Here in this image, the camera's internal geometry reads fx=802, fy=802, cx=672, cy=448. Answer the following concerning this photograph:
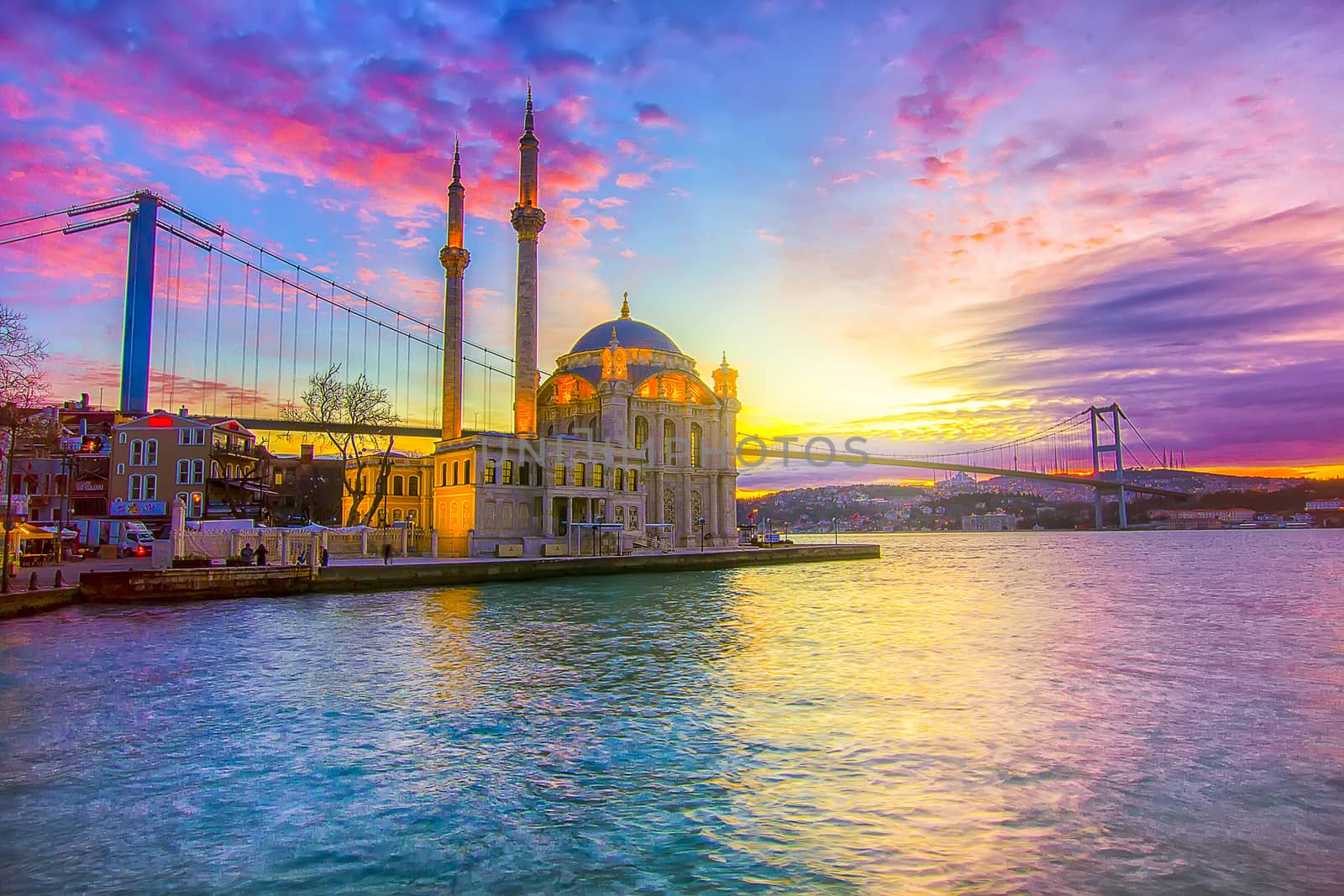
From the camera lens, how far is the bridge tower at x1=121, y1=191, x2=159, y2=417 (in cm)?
4956

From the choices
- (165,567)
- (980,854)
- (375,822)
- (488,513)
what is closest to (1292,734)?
(980,854)

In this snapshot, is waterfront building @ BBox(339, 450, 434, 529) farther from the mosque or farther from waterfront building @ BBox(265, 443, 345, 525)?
waterfront building @ BBox(265, 443, 345, 525)

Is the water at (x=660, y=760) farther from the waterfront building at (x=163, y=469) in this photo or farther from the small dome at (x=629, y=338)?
the small dome at (x=629, y=338)

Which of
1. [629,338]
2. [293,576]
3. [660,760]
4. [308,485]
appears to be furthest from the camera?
[308,485]

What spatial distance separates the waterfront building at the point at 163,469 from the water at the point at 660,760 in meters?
25.3

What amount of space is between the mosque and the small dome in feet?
0.39

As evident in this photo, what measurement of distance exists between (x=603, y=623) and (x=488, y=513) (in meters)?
19.9

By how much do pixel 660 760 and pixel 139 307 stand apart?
56.2m

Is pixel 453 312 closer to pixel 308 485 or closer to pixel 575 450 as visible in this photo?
pixel 575 450

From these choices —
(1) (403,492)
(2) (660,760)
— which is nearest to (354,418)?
(1) (403,492)

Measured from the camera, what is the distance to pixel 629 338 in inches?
2242

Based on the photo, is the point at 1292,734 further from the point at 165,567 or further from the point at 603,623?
the point at 165,567

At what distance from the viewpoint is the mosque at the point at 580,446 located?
38906 millimetres

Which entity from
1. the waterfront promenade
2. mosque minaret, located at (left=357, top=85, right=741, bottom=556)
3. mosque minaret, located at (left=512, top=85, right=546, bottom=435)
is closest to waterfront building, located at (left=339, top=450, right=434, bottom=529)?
mosque minaret, located at (left=357, top=85, right=741, bottom=556)
